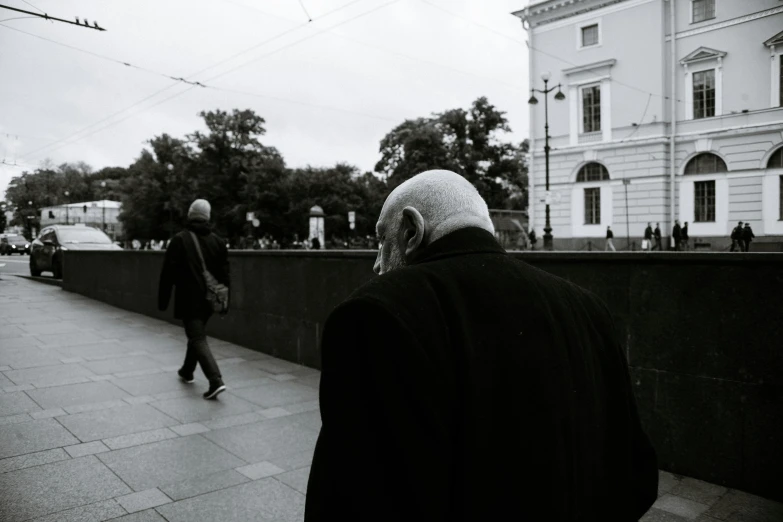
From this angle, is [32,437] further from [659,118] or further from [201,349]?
[659,118]

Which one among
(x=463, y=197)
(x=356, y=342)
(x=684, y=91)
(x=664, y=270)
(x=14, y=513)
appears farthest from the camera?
(x=684, y=91)

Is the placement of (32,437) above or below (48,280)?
below

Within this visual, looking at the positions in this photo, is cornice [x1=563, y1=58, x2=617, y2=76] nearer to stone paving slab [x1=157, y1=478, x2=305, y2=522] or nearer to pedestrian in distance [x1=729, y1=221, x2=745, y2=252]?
pedestrian in distance [x1=729, y1=221, x2=745, y2=252]

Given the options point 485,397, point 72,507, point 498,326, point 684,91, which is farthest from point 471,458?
point 684,91

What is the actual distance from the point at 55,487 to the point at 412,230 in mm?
3613

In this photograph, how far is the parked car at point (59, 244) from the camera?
64.0 feet

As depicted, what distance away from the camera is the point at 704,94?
3091 cm

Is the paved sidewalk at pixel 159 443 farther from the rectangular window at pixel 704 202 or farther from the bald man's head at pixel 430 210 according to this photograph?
the rectangular window at pixel 704 202

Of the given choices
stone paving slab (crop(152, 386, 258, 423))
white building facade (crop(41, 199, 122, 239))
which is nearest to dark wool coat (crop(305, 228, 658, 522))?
stone paving slab (crop(152, 386, 258, 423))

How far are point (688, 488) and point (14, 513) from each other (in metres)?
4.05

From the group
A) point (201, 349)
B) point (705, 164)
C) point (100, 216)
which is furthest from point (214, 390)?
point (100, 216)

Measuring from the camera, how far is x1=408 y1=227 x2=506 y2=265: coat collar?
142cm

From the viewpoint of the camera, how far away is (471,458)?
125 cm

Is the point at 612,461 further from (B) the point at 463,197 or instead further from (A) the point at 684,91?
(A) the point at 684,91
